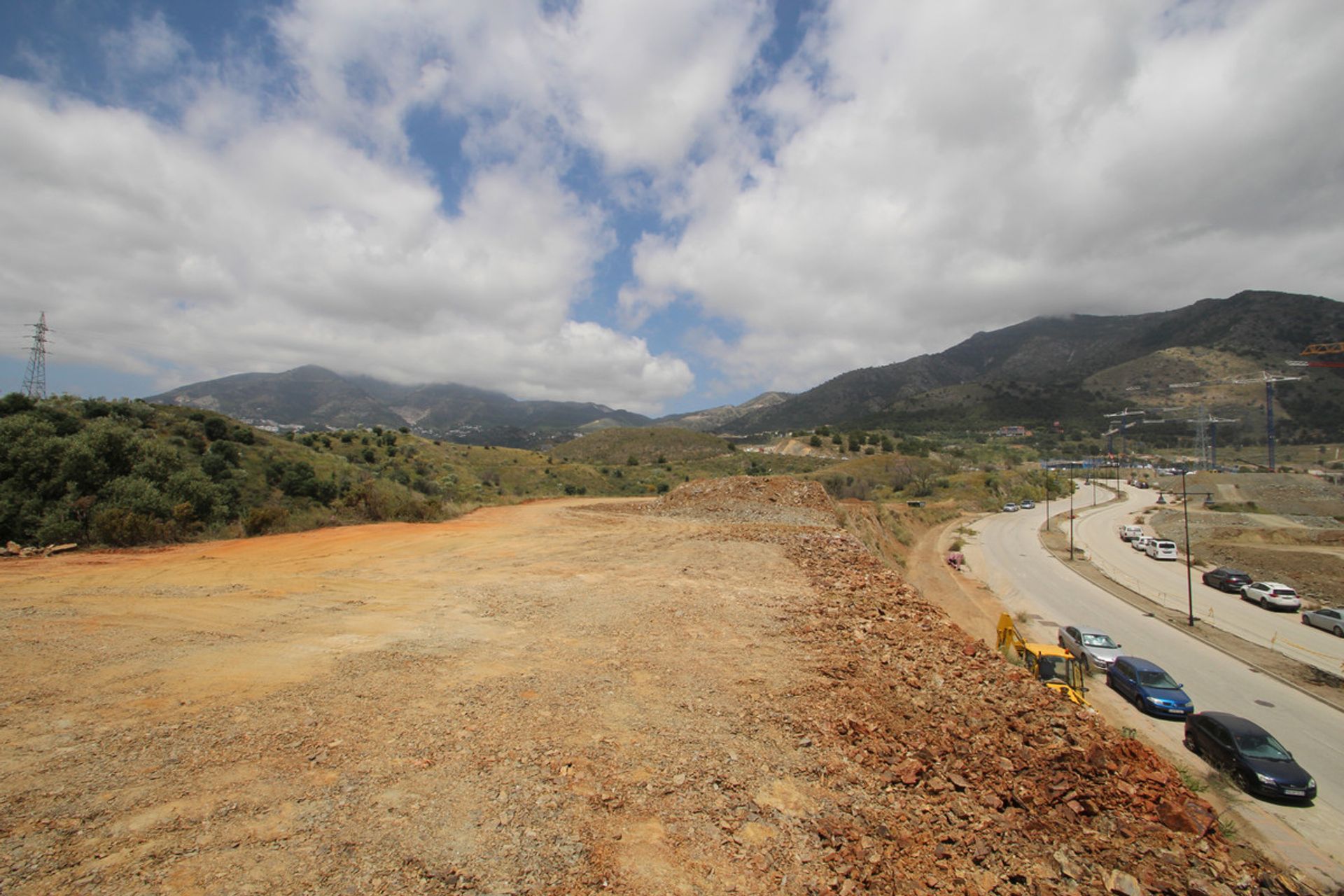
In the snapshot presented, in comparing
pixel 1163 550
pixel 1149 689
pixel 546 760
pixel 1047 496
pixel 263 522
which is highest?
pixel 263 522

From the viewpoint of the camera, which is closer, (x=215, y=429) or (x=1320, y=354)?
(x=215, y=429)

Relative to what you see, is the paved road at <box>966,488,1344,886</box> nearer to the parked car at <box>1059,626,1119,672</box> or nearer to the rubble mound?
the parked car at <box>1059,626,1119,672</box>

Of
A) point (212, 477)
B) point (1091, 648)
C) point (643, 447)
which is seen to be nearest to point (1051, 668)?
point (1091, 648)

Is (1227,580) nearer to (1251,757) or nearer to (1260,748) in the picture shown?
(1260,748)

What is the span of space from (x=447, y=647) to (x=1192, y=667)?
27.0m

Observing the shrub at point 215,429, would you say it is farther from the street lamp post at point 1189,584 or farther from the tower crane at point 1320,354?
the tower crane at point 1320,354

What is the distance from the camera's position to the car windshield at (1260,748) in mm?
12094

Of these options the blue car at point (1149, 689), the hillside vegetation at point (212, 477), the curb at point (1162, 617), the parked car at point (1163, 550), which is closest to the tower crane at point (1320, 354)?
the parked car at point (1163, 550)

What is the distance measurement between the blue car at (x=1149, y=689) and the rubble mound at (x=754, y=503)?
36.4ft

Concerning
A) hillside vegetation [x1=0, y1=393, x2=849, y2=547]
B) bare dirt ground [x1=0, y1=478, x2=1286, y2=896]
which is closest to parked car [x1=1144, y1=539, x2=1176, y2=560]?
hillside vegetation [x1=0, y1=393, x2=849, y2=547]

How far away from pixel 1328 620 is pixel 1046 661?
21.8 meters

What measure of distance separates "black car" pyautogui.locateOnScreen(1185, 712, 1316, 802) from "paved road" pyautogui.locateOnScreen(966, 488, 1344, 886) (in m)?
0.31

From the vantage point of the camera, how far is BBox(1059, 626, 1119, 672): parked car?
19797mm

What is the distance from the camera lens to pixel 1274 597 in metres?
29.0
